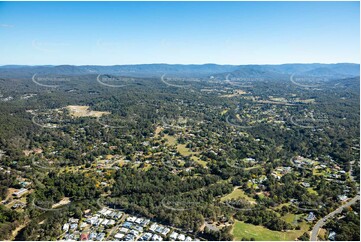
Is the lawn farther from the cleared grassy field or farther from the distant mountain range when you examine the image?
the distant mountain range

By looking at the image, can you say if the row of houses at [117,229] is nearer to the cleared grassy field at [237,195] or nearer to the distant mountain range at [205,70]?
the cleared grassy field at [237,195]

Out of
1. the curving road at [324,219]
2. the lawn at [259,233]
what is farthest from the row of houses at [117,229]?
the curving road at [324,219]

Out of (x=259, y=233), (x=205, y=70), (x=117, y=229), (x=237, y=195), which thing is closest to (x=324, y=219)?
(x=259, y=233)

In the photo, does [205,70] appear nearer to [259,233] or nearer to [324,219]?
[324,219]

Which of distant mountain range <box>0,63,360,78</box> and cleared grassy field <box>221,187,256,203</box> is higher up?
distant mountain range <box>0,63,360,78</box>

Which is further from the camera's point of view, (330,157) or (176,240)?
(330,157)

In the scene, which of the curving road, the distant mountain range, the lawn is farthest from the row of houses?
the distant mountain range

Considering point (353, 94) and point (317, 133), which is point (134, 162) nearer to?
point (317, 133)

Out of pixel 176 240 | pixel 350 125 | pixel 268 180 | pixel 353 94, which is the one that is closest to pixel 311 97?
pixel 353 94
